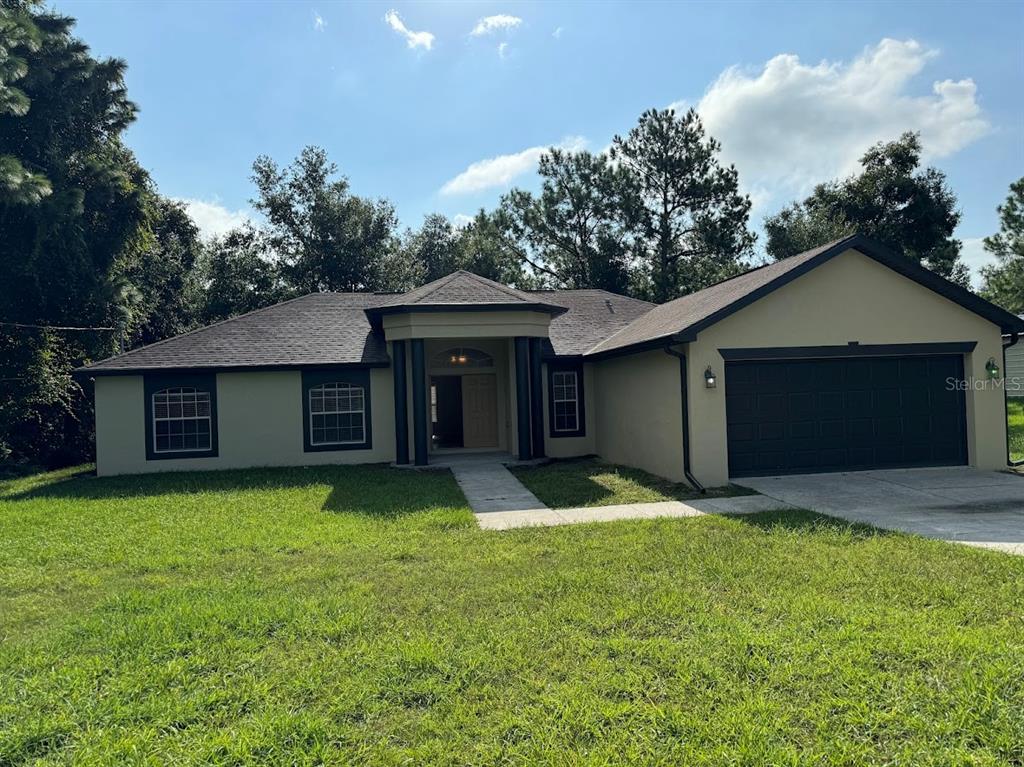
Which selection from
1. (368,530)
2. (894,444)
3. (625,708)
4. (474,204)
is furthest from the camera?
(474,204)

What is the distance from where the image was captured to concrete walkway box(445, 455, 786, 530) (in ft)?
29.2

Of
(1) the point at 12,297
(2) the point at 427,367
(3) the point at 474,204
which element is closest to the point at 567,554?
(2) the point at 427,367

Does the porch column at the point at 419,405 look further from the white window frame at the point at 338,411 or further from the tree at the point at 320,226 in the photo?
the tree at the point at 320,226

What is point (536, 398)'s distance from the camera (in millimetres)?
15102

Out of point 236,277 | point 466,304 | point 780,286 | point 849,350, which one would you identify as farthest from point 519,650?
point 236,277

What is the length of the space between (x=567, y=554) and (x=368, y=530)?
2.81 m

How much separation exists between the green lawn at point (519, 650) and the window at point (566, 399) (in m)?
8.47

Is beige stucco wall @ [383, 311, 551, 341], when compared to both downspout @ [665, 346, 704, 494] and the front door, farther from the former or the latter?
downspout @ [665, 346, 704, 494]

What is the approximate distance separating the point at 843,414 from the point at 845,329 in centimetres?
154

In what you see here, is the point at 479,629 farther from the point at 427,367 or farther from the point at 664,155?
the point at 664,155

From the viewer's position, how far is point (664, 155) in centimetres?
3538

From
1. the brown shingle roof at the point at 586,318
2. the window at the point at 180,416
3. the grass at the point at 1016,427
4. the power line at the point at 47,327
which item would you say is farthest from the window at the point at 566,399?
the power line at the point at 47,327

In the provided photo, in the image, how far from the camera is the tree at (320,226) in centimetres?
3238

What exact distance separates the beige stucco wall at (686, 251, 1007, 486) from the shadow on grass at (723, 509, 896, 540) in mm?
2375
